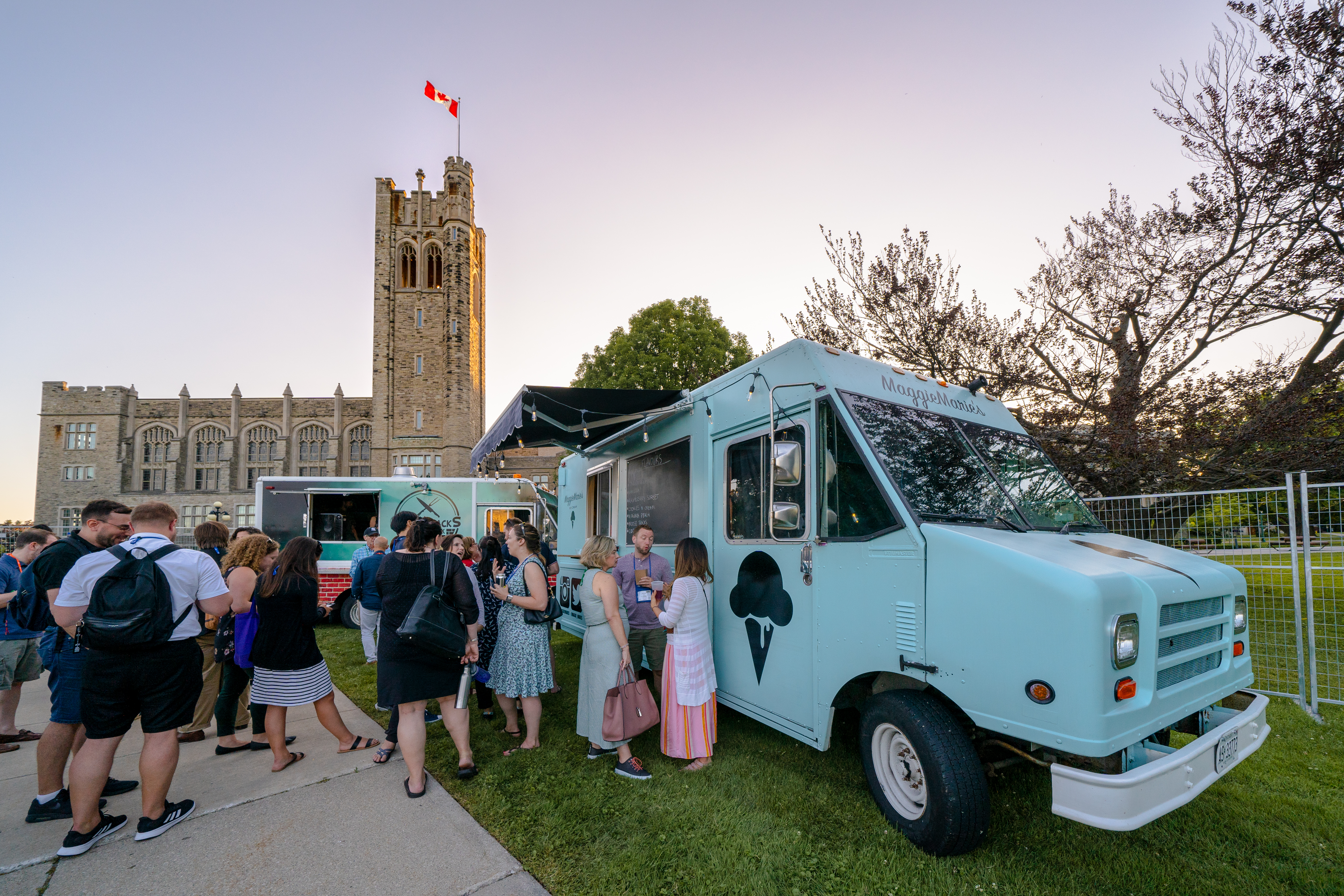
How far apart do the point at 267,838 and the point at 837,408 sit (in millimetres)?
4082

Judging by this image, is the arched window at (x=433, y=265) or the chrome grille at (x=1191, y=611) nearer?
the chrome grille at (x=1191, y=611)

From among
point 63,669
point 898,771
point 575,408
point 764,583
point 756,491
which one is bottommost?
point 898,771

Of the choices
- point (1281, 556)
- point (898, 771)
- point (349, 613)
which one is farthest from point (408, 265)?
point (898, 771)

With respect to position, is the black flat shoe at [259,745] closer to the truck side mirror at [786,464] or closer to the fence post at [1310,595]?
the truck side mirror at [786,464]

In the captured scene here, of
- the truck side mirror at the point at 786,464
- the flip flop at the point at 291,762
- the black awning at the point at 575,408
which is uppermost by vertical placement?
the black awning at the point at 575,408

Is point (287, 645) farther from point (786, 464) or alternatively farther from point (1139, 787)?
point (1139, 787)

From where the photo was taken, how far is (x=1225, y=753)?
293 centimetres

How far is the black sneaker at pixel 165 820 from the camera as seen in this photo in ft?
11.7

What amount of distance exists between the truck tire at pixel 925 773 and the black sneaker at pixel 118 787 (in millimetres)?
4811

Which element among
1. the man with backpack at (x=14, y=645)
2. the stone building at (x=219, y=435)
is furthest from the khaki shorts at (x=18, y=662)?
the stone building at (x=219, y=435)

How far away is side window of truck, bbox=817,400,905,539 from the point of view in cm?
352

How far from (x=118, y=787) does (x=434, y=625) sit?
2535mm

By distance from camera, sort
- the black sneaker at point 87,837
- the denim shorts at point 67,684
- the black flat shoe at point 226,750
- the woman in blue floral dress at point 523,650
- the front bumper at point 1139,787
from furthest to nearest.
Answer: the black flat shoe at point 226,750, the woman in blue floral dress at point 523,650, the denim shorts at point 67,684, the black sneaker at point 87,837, the front bumper at point 1139,787

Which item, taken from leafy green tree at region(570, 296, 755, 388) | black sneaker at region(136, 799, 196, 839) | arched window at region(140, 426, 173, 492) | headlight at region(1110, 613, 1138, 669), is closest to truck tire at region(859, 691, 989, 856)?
headlight at region(1110, 613, 1138, 669)
